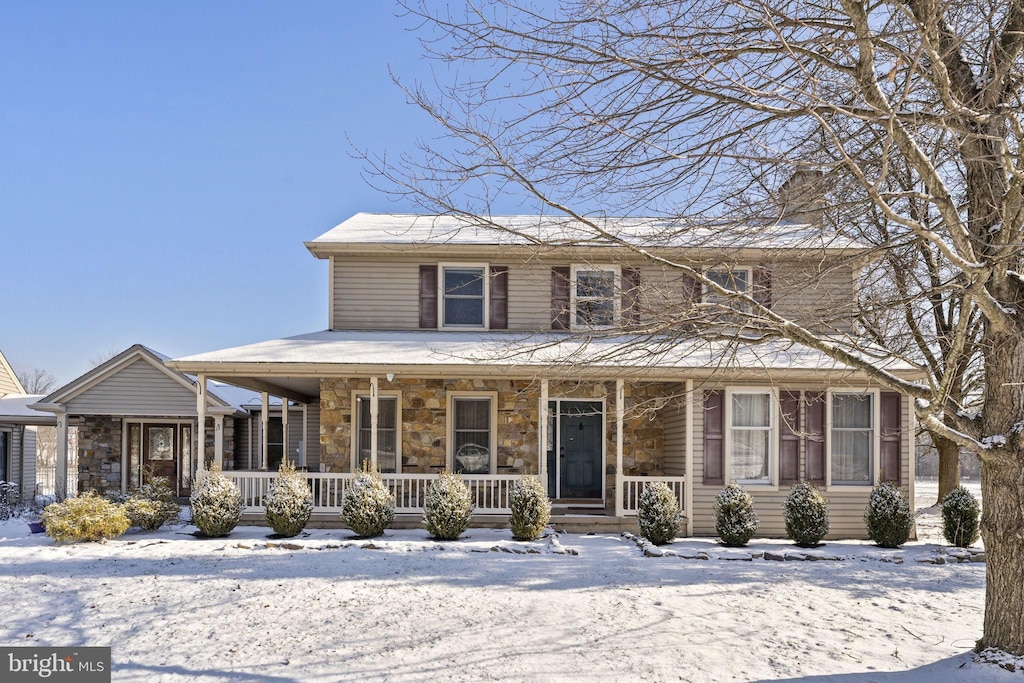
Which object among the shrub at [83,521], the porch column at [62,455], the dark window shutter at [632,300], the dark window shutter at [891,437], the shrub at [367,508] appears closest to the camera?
the dark window shutter at [632,300]

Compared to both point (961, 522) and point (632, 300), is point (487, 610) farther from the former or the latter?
point (961, 522)

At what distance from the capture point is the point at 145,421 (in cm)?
1805

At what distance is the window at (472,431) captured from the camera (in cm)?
1378

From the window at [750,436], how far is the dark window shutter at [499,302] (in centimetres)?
450

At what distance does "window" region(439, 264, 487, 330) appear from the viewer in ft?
46.1

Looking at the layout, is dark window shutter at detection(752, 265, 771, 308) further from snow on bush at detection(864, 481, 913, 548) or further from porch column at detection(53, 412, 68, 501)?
porch column at detection(53, 412, 68, 501)

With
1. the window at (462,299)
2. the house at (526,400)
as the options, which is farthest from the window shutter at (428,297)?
the window at (462,299)

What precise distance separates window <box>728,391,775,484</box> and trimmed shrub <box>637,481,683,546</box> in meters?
1.70

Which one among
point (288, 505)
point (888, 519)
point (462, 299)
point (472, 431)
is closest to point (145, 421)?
→ point (288, 505)

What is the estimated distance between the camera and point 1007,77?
524 cm

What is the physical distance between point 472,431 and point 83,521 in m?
6.54

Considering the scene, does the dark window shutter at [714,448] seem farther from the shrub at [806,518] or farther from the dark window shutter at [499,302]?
the dark window shutter at [499,302]

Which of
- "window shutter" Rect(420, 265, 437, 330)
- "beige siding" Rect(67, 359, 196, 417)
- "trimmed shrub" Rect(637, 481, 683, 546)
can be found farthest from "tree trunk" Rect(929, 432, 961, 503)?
"beige siding" Rect(67, 359, 196, 417)

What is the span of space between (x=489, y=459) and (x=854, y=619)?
7.46 meters
